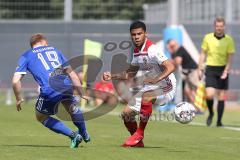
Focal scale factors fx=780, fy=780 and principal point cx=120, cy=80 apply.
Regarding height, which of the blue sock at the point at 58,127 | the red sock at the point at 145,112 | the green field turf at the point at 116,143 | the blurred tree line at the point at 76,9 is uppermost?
the blurred tree line at the point at 76,9

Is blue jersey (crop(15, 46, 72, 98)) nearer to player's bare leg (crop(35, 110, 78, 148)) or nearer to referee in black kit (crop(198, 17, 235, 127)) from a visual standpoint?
player's bare leg (crop(35, 110, 78, 148))

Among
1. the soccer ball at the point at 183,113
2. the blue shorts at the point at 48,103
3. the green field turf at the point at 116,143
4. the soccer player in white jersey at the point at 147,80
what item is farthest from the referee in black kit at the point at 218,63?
the blue shorts at the point at 48,103

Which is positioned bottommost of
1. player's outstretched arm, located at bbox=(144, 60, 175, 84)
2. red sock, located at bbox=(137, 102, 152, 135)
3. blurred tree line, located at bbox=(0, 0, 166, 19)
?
red sock, located at bbox=(137, 102, 152, 135)

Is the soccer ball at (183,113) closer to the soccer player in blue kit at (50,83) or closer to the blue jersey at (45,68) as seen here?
the soccer player in blue kit at (50,83)

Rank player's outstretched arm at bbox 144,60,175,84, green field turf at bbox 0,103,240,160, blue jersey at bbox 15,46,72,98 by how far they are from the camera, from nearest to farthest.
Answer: green field turf at bbox 0,103,240,160 → player's outstretched arm at bbox 144,60,175,84 → blue jersey at bbox 15,46,72,98

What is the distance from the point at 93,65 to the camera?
79.0 ft

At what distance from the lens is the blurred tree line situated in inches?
1091

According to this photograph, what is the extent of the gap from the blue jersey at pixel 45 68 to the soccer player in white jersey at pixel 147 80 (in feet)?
2.45

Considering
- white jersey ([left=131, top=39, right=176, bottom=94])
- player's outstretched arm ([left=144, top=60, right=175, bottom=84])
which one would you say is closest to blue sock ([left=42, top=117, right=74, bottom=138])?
white jersey ([left=131, top=39, right=176, bottom=94])

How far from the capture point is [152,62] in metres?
11.1

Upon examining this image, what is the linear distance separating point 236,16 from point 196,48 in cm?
211

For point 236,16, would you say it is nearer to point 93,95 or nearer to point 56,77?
point 93,95

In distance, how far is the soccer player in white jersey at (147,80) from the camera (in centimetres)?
1094

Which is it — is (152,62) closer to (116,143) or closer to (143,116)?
(143,116)
